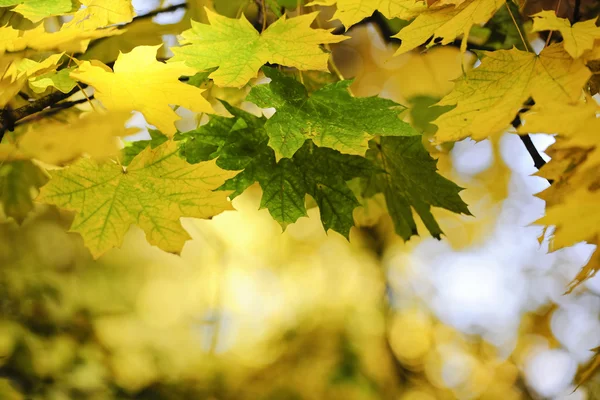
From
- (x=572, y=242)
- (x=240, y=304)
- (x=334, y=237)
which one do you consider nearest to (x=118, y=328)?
(x=240, y=304)

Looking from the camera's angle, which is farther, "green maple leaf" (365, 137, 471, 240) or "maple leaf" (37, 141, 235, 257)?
"green maple leaf" (365, 137, 471, 240)

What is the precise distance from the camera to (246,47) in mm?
618

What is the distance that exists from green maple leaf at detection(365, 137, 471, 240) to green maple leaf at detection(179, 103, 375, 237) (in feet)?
0.22

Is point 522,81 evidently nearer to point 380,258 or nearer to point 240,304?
point 240,304

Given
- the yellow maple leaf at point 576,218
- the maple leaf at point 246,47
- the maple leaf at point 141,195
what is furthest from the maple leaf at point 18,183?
the yellow maple leaf at point 576,218

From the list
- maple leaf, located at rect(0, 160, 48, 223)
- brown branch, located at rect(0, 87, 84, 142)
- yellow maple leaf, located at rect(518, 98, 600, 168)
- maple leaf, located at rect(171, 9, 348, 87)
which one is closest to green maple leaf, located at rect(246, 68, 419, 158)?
maple leaf, located at rect(171, 9, 348, 87)

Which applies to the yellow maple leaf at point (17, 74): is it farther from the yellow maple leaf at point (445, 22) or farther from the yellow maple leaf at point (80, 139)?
the yellow maple leaf at point (445, 22)

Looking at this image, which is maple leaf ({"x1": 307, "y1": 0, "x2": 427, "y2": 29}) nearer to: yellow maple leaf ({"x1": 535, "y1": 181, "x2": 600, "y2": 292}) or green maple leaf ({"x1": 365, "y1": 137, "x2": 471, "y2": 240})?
green maple leaf ({"x1": 365, "y1": 137, "x2": 471, "y2": 240})

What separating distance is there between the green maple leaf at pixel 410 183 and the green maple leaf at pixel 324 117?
111mm

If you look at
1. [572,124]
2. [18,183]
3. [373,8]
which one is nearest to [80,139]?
[373,8]

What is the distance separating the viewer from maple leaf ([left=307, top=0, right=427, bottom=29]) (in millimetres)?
589

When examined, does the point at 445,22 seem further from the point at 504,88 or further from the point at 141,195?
the point at 141,195

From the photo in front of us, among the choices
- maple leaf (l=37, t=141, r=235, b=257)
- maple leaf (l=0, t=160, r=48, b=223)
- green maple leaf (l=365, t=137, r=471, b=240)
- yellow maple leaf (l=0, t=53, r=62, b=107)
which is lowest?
maple leaf (l=0, t=160, r=48, b=223)

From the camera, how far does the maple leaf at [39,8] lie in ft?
2.07
